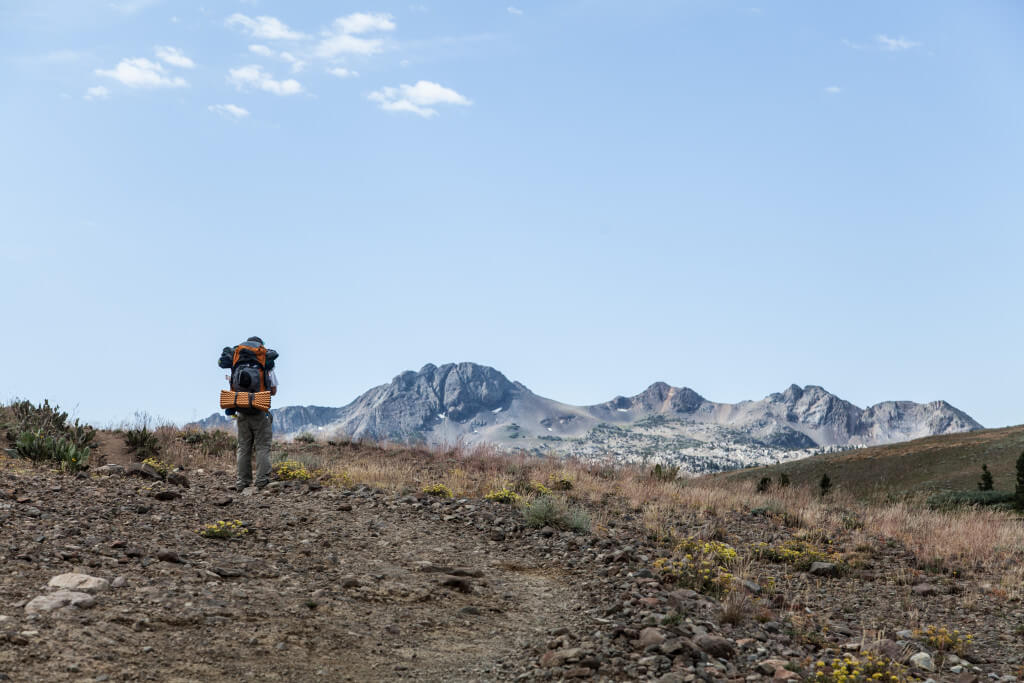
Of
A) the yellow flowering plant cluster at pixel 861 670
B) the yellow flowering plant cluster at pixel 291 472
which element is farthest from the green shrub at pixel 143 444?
the yellow flowering plant cluster at pixel 861 670

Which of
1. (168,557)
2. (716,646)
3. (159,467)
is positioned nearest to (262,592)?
(168,557)

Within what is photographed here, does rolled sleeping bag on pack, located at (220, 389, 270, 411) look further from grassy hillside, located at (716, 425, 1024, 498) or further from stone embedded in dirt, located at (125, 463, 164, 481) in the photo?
grassy hillside, located at (716, 425, 1024, 498)

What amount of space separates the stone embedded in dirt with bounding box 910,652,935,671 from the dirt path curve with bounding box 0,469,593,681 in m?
3.27

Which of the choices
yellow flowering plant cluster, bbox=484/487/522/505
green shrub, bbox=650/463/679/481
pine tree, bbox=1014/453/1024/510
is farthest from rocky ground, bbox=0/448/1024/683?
pine tree, bbox=1014/453/1024/510

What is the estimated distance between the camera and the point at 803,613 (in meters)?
9.48

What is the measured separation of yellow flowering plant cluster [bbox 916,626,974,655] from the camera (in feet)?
28.7

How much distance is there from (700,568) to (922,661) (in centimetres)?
269

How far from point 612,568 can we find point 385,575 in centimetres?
286

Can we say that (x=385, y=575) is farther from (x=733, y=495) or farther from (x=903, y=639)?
(x=733, y=495)

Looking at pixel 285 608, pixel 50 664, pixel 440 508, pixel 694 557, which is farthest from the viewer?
pixel 440 508

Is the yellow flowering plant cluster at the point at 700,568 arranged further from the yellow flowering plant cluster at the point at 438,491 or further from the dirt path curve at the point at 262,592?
the yellow flowering plant cluster at the point at 438,491

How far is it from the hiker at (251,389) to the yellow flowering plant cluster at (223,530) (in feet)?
13.0

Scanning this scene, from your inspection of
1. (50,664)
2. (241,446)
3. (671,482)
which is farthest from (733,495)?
(50,664)

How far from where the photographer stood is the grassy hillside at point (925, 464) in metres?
65.1
